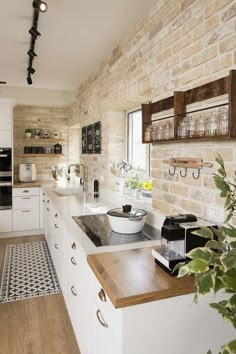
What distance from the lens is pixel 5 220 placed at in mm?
4512

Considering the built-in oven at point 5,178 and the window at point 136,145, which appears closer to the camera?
the window at point 136,145

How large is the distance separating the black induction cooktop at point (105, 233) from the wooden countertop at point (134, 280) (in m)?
0.28

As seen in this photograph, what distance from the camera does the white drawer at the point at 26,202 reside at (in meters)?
4.54

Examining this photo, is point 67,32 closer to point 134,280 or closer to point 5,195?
point 134,280

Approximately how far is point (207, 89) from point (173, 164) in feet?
1.70

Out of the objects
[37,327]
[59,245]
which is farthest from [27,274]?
[37,327]

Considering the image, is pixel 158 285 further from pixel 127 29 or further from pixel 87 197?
pixel 87 197

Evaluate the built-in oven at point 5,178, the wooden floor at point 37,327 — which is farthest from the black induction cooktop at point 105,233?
the built-in oven at point 5,178

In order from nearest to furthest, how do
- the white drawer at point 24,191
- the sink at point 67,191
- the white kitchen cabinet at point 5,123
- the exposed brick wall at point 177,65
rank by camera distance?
1. the exposed brick wall at point 177,65
2. the sink at point 67,191
3. the white kitchen cabinet at point 5,123
4. the white drawer at point 24,191

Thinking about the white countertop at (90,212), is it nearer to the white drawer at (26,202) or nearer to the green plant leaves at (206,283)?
the green plant leaves at (206,283)

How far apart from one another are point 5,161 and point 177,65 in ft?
11.4

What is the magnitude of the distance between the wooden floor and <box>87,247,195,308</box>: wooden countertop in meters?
1.03

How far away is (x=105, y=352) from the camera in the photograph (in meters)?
1.29

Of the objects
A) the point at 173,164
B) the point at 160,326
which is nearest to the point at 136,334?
the point at 160,326
